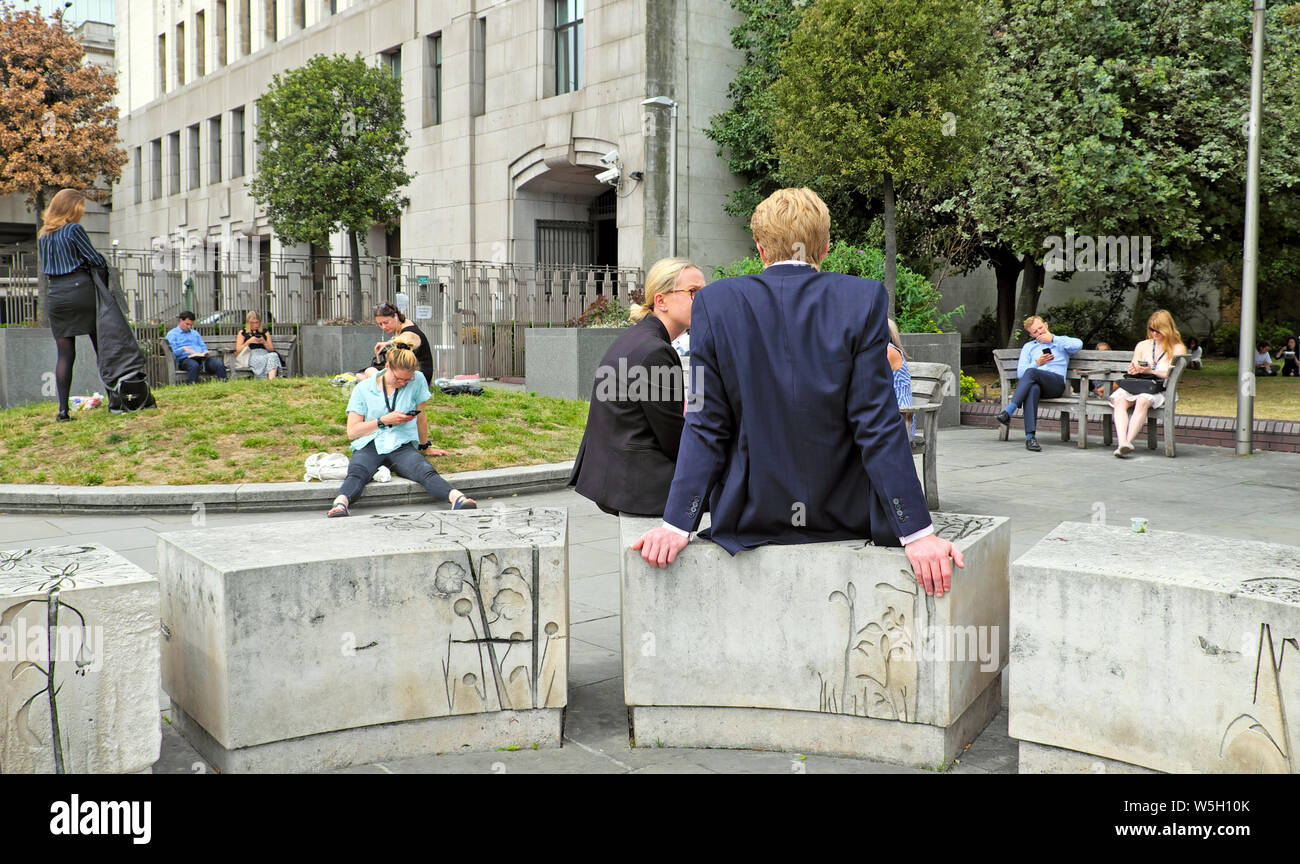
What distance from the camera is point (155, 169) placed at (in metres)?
45.5

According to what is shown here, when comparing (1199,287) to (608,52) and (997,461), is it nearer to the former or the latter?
(608,52)

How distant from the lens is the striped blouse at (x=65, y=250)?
35.6ft

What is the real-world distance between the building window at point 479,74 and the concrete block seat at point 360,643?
25.4m

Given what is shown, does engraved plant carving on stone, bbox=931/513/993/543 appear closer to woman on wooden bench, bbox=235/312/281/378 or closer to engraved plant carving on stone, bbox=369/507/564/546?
engraved plant carving on stone, bbox=369/507/564/546

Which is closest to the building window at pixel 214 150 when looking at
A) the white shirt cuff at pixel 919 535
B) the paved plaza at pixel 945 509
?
the paved plaza at pixel 945 509

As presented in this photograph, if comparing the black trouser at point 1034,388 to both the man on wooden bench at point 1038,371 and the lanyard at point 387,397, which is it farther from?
the lanyard at point 387,397

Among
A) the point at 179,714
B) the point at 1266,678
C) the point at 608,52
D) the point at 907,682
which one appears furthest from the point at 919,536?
the point at 608,52

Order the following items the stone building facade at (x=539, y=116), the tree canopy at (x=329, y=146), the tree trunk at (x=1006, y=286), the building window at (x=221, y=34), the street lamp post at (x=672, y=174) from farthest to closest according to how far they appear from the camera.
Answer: the building window at (x=221, y=34), the tree trunk at (x=1006, y=286), the stone building facade at (x=539, y=116), the street lamp post at (x=672, y=174), the tree canopy at (x=329, y=146)

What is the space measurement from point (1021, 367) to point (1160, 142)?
26.0ft

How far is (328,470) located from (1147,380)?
8803 millimetres

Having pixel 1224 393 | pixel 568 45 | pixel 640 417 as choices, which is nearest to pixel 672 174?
pixel 568 45

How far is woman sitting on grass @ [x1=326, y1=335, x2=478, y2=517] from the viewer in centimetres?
848

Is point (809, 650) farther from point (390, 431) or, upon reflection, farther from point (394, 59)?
point (394, 59)

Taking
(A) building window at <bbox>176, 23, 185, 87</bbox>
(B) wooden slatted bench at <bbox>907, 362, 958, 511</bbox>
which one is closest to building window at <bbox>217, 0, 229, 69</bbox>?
(A) building window at <bbox>176, 23, 185, 87</bbox>
